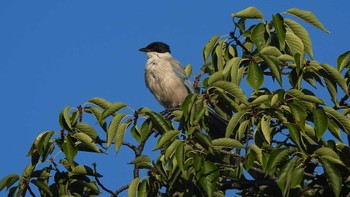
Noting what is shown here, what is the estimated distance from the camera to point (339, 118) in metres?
5.25

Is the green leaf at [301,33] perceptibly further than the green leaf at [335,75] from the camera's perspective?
Yes

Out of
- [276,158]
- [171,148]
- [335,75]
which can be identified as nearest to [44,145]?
[171,148]

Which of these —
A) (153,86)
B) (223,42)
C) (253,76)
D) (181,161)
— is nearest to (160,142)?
(181,161)

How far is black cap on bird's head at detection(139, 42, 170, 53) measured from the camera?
1105 centimetres

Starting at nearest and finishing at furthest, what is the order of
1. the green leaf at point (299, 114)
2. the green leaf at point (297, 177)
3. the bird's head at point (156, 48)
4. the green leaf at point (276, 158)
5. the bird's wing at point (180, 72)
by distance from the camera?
1. the green leaf at point (297, 177)
2. the green leaf at point (276, 158)
3. the green leaf at point (299, 114)
4. the bird's wing at point (180, 72)
5. the bird's head at point (156, 48)

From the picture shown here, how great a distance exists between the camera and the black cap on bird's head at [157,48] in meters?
11.0

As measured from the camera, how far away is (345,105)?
5.91 m

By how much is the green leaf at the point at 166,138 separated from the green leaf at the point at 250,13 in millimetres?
1118

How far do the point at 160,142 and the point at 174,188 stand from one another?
56 cm

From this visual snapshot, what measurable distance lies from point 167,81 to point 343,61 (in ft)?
15.4

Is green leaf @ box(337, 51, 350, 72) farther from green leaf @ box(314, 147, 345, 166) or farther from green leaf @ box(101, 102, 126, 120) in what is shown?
green leaf @ box(101, 102, 126, 120)

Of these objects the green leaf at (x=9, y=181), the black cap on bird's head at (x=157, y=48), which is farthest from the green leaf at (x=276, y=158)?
the black cap on bird's head at (x=157, y=48)

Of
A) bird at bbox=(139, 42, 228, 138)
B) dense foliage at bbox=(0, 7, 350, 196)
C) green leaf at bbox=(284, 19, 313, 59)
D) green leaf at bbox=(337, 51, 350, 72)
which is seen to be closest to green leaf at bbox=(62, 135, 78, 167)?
dense foliage at bbox=(0, 7, 350, 196)

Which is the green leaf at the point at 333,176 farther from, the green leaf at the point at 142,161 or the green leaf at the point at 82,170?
the green leaf at the point at 82,170
